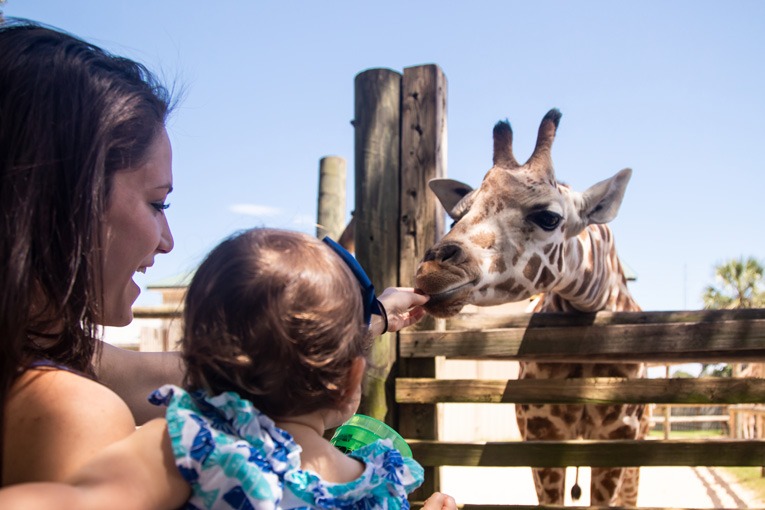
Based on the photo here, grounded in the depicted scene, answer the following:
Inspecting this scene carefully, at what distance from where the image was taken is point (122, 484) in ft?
3.36

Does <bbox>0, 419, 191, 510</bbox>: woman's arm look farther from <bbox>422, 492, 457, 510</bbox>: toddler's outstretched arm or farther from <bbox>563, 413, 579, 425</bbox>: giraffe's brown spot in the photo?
<bbox>563, 413, 579, 425</bbox>: giraffe's brown spot

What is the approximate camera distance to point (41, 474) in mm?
1065

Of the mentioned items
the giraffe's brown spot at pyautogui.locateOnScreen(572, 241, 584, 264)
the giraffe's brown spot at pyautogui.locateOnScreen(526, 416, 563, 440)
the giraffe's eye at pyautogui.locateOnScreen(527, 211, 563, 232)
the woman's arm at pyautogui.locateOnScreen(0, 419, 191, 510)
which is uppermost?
the giraffe's eye at pyautogui.locateOnScreen(527, 211, 563, 232)

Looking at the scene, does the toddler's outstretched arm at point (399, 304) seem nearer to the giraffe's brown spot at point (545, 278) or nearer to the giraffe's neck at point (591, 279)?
the giraffe's brown spot at point (545, 278)

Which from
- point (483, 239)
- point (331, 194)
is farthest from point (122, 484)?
point (331, 194)

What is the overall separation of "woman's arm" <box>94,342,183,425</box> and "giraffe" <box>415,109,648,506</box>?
112cm

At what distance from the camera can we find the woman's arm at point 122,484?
97cm

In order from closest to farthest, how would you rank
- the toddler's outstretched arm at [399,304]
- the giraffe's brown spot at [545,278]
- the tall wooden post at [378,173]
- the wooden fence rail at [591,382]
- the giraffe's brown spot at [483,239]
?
1. the toddler's outstretched arm at [399,304]
2. the giraffe's brown spot at [483,239]
3. the wooden fence rail at [591,382]
4. the giraffe's brown spot at [545,278]
5. the tall wooden post at [378,173]

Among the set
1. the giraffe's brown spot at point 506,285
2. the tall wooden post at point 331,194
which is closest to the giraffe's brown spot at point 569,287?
the giraffe's brown spot at point 506,285

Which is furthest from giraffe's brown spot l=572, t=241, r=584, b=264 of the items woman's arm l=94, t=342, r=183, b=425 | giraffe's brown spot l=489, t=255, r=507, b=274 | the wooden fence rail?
woman's arm l=94, t=342, r=183, b=425

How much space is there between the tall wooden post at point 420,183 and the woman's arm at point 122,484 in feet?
8.51

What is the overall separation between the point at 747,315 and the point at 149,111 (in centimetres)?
273

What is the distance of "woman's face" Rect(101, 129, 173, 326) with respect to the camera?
1.45 metres

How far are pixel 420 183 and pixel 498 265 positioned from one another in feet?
2.85
